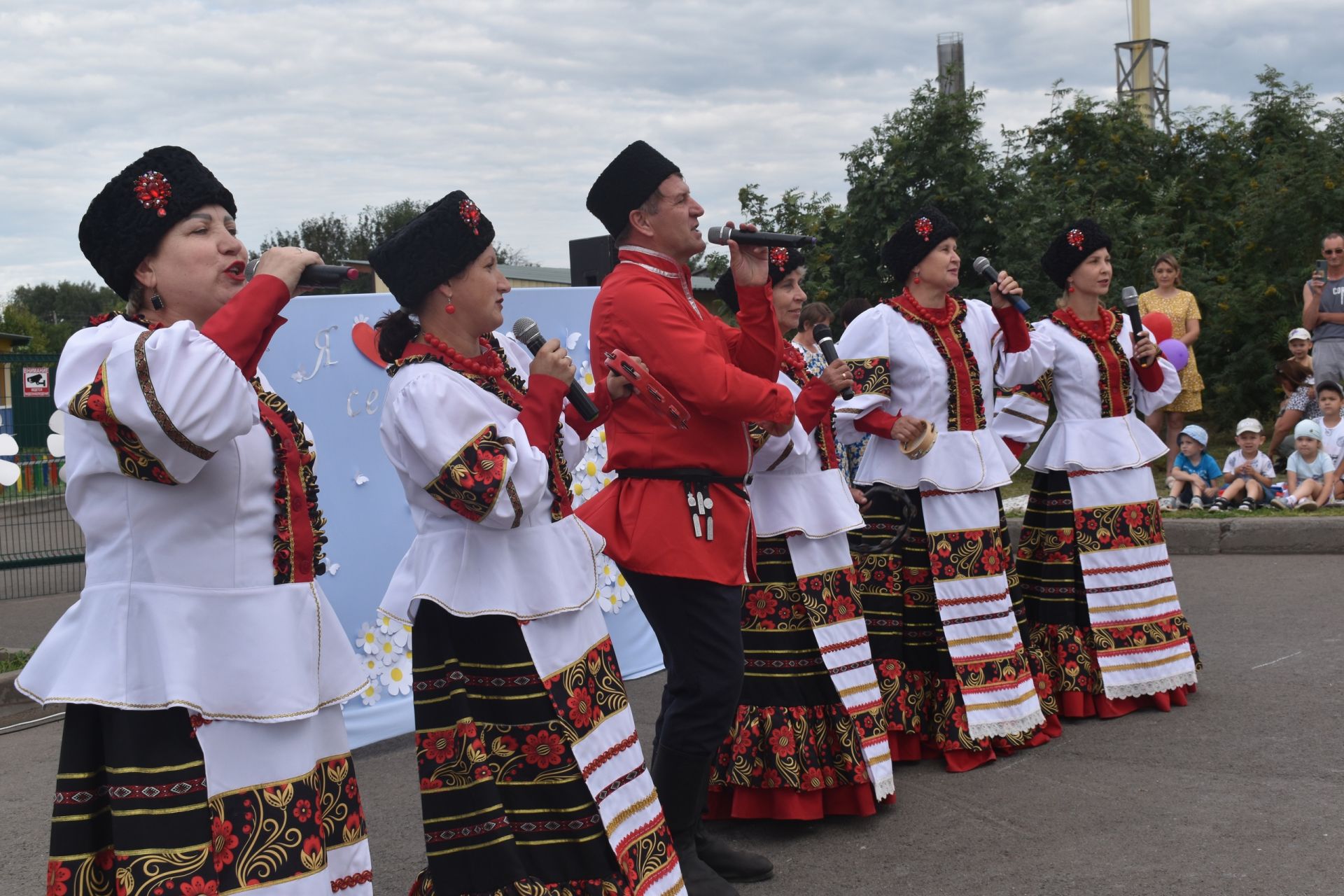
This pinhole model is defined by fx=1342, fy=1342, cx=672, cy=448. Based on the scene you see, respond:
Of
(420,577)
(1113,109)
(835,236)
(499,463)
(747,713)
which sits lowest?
(747,713)

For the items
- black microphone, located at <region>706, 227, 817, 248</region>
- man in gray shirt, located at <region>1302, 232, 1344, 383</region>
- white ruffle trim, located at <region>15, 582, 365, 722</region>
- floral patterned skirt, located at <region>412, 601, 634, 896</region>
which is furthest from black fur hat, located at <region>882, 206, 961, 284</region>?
man in gray shirt, located at <region>1302, 232, 1344, 383</region>

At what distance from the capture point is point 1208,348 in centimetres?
1377

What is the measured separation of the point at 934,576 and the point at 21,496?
25.9 ft

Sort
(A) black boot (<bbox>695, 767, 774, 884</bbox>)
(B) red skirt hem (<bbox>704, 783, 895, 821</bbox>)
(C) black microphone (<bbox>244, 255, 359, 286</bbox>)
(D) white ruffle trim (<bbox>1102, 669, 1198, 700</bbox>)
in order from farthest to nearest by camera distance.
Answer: (D) white ruffle trim (<bbox>1102, 669, 1198, 700</bbox>) < (B) red skirt hem (<bbox>704, 783, 895, 821</bbox>) < (A) black boot (<bbox>695, 767, 774, 884</bbox>) < (C) black microphone (<bbox>244, 255, 359, 286</bbox>)

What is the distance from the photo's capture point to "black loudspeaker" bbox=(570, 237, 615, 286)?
8.01m

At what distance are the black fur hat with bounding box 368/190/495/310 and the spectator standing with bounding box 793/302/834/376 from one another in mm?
2237

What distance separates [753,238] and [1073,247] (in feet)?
9.08

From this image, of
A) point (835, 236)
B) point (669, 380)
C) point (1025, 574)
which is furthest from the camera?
point (835, 236)

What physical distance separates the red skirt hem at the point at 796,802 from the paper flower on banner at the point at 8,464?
4951 millimetres

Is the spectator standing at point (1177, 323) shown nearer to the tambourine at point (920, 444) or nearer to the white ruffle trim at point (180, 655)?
the tambourine at point (920, 444)

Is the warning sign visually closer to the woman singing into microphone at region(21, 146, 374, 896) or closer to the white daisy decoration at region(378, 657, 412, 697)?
the white daisy decoration at region(378, 657, 412, 697)

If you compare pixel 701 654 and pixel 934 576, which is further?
pixel 934 576

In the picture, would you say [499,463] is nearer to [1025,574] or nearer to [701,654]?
[701,654]

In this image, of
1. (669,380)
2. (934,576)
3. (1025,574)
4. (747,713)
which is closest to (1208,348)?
(1025,574)
